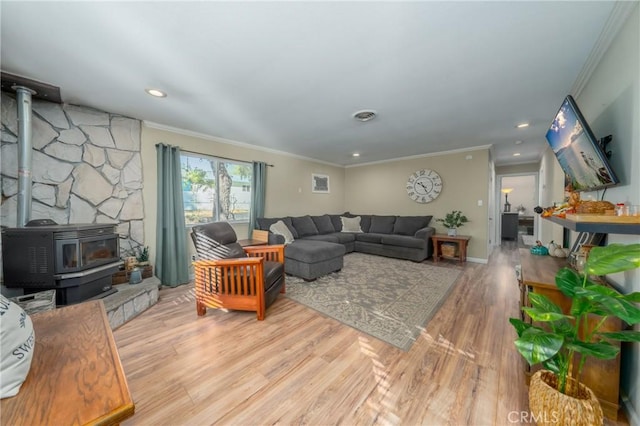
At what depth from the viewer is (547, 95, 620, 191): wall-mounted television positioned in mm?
1445

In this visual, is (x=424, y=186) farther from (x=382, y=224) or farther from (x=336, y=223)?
(x=336, y=223)

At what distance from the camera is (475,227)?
462 centimetres

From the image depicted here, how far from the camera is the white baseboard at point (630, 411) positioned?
116 centimetres

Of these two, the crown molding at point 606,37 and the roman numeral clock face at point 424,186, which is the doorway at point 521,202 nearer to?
the roman numeral clock face at point 424,186

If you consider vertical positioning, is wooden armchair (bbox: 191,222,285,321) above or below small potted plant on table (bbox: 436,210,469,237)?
below

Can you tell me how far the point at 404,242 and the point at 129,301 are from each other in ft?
13.8

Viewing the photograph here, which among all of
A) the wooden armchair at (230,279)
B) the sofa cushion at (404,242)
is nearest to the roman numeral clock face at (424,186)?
the sofa cushion at (404,242)

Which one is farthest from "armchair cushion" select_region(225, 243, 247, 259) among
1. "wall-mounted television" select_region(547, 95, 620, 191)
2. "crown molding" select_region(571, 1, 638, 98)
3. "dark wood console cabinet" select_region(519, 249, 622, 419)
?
"crown molding" select_region(571, 1, 638, 98)

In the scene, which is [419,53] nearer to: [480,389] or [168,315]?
[480,389]

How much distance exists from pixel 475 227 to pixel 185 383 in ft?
16.8

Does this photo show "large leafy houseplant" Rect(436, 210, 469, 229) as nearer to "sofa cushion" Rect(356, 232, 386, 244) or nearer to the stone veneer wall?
"sofa cushion" Rect(356, 232, 386, 244)

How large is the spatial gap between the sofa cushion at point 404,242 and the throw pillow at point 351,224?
2.98 feet

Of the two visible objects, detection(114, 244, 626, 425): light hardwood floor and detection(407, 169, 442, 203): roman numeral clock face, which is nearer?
detection(114, 244, 626, 425): light hardwood floor

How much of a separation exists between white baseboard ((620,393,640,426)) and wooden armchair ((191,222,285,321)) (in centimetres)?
243
